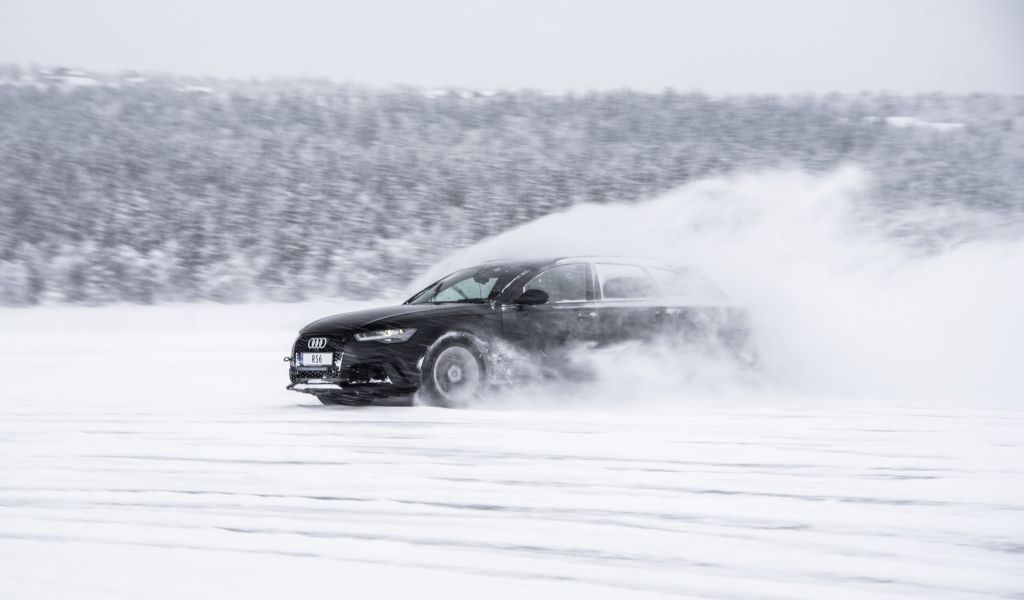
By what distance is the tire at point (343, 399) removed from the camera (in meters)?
10.2

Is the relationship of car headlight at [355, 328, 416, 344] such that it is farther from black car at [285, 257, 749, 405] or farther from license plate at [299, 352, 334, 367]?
license plate at [299, 352, 334, 367]

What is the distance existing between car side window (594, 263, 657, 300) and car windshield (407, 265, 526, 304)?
752 millimetres

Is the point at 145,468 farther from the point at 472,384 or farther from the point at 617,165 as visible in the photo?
the point at 617,165

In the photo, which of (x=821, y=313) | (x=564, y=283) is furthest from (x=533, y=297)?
(x=821, y=313)

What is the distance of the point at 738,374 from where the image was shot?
38.3ft

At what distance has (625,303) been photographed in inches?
437

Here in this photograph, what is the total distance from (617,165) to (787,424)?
2784cm

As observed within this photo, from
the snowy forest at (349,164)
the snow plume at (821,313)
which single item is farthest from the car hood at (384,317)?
the snowy forest at (349,164)

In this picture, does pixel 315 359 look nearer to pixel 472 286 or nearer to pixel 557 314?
pixel 472 286

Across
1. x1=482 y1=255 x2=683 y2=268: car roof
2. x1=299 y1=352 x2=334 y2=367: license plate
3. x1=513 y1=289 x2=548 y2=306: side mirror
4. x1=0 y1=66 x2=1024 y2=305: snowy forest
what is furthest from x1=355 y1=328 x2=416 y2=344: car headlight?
x1=0 y1=66 x2=1024 y2=305: snowy forest

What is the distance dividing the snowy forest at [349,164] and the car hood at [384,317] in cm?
1601

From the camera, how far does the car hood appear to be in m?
10.2

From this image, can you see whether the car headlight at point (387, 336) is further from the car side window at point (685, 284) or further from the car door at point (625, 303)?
the car side window at point (685, 284)

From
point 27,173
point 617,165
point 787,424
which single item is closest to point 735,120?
point 617,165
